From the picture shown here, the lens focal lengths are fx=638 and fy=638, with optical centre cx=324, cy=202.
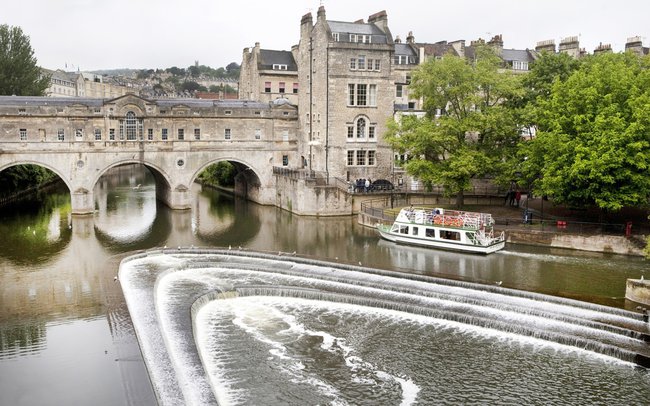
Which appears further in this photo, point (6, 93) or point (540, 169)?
point (6, 93)

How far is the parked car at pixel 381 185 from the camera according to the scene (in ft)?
174

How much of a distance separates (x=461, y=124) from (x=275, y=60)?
31.9 meters

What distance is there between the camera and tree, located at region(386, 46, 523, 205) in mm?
43719

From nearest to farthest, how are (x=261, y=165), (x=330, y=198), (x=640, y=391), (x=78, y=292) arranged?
(x=640, y=391) < (x=78, y=292) < (x=330, y=198) < (x=261, y=165)

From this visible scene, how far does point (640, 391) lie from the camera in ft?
64.7

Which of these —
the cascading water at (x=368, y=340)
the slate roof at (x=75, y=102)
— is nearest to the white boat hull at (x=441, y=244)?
the cascading water at (x=368, y=340)

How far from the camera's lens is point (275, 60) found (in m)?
70.5

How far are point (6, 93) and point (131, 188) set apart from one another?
17.7m

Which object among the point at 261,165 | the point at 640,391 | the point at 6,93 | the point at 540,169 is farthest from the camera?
the point at 6,93

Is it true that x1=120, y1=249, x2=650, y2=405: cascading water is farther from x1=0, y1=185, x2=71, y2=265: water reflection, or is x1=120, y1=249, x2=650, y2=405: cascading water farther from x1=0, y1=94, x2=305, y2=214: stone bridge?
x1=0, y1=94, x2=305, y2=214: stone bridge

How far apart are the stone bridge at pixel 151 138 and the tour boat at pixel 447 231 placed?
1945 cm

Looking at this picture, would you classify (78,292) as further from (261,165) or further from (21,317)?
(261,165)

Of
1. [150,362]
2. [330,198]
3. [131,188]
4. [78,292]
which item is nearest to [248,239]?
[330,198]

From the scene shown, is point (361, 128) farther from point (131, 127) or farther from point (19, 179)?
point (19, 179)
